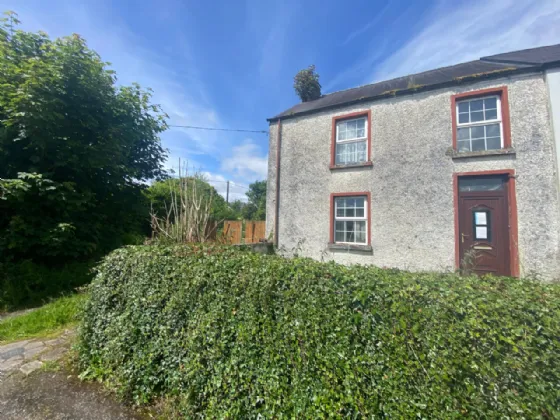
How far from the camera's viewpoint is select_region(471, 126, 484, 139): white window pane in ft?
20.9

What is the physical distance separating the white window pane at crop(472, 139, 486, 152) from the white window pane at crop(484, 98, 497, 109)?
91 cm

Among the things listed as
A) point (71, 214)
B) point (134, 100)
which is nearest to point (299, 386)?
point (71, 214)

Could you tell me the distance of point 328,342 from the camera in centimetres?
162

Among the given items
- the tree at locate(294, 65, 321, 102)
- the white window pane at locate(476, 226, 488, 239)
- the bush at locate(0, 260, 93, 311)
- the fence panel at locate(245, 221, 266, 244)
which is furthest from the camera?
the fence panel at locate(245, 221, 266, 244)

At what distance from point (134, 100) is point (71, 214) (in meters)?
3.54

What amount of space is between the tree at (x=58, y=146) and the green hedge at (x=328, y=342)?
4263 millimetres

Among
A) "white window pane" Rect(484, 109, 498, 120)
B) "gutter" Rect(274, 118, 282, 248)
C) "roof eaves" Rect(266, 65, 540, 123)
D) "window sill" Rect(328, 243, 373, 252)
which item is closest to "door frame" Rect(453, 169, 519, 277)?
"white window pane" Rect(484, 109, 498, 120)

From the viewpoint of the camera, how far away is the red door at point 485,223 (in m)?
5.84

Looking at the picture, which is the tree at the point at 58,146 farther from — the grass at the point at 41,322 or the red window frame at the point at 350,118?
the red window frame at the point at 350,118

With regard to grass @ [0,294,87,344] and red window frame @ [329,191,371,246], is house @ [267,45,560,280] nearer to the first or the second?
red window frame @ [329,191,371,246]

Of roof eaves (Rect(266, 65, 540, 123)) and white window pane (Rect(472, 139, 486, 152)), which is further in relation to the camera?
white window pane (Rect(472, 139, 486, 152))

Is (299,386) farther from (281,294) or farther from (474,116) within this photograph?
(474,116)

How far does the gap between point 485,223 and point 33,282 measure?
10.7m

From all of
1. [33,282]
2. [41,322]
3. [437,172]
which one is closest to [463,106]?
[437,172]
